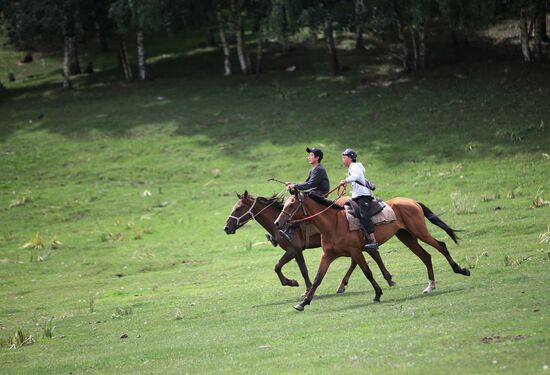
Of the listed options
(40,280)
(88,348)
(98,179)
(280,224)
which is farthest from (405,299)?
(98,179)

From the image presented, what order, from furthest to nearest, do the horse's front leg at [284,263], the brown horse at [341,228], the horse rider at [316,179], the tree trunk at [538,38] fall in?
1. the tree trunk at [538,38]
2. the horse's front leg at [284,263]
3. the horse rider at [316,179]
4. the brown horse at [341,228]

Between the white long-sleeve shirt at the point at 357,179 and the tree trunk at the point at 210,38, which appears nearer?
the white long-sleeve shirt at the point at 357,179

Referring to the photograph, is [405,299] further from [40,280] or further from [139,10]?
[139,10]

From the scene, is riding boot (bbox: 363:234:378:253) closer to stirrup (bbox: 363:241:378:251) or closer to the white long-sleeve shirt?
stirrup (bbox: 363:241:378:251)

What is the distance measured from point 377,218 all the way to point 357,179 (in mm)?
1091

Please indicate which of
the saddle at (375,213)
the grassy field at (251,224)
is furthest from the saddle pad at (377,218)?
the grassy field at (251,224)

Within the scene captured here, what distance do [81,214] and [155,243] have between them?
715cm

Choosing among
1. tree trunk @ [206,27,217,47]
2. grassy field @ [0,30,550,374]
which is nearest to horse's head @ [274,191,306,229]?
grassy field @ [0,30,550,374]

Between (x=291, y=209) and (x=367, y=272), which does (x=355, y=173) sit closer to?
(x=291, y=209)

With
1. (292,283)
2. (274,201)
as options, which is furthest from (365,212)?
(274,201)

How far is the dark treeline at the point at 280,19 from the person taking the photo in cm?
4916

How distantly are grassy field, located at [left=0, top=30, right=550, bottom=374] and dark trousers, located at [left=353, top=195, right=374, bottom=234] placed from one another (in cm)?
169

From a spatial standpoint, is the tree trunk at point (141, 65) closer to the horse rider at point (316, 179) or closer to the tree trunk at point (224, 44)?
the tree trunk at point (224, 44)

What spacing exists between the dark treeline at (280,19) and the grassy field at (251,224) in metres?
1.95
